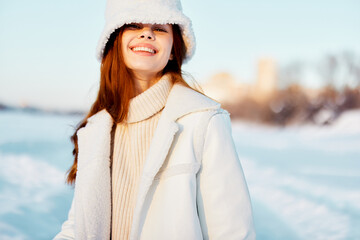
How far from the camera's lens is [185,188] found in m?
0.97

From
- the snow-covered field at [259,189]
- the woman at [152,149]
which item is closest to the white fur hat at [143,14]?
the woman at [152,149]

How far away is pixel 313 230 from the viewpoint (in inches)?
106

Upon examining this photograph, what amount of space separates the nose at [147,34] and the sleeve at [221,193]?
0.40m

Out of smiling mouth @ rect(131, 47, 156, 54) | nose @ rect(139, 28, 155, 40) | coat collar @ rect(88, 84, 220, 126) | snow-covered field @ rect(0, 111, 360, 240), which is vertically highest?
Result: nose @ rect(139, 28, 155, 40)

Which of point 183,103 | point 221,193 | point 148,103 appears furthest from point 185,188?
point 148,103

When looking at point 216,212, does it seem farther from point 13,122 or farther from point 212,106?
point 13,122

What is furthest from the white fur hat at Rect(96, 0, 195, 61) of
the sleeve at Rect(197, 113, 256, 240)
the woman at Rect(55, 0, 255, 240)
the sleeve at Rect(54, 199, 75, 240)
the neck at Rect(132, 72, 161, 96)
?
the sleeve at Rect(54, 199, 75, 240)

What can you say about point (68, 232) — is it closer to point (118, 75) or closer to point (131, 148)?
point (131, 148)

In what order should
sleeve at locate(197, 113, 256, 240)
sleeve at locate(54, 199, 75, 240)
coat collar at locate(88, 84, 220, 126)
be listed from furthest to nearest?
sleeve at locate(54, 199, 75, 240) < coat collar at locate(88, 84, 220, 126) < sleeve at locate(197, 113, 256, 240)

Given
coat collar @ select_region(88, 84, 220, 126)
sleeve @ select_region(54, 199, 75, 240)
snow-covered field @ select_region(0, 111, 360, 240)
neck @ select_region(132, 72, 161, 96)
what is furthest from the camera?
snow-covered field @ select_region(0, 111, 360, 240)

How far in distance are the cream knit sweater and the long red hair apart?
0.14ft

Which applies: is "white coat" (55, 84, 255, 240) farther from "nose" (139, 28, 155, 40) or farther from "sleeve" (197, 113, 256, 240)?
"nose" (139, 28, 155, 40)

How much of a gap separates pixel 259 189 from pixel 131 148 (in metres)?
3.05

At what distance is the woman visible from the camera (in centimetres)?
97
